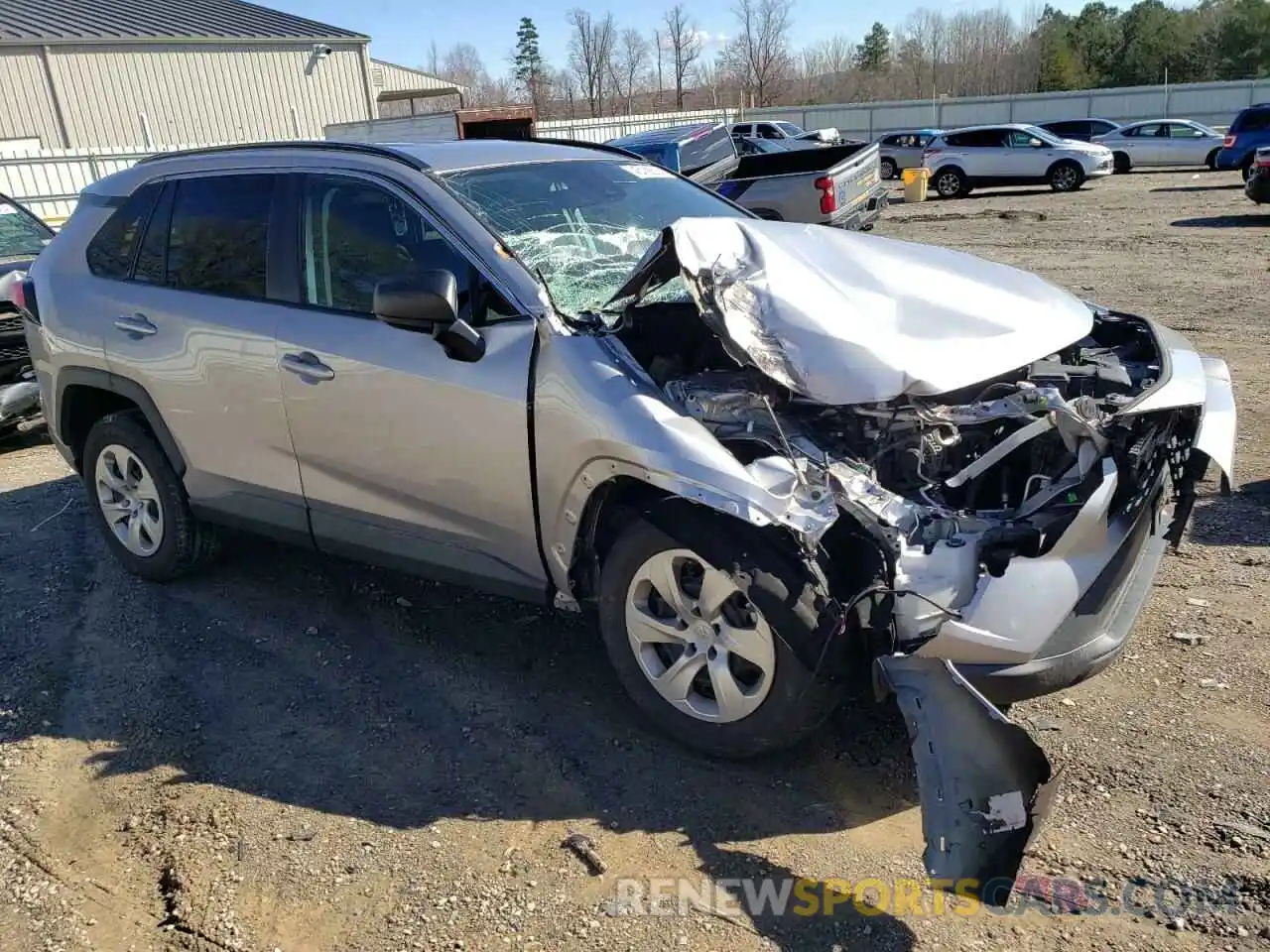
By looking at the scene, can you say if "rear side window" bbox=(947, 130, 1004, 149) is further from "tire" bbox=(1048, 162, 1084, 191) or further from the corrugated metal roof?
the corrugated metal roof

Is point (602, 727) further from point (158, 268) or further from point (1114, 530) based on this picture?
point (158, 268)

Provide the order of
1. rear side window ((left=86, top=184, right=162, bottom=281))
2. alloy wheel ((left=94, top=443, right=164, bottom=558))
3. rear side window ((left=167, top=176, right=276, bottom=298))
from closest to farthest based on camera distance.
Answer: rear side window ((left=167, top=176, right=276, bottom=298))
rear side window ((left=86, top=184, right=162, bottom=281))
alloy wheel ((left=94, top=443, right=164, bottom=558))

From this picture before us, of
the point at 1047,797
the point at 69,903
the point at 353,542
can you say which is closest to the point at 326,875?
the point at 69,903

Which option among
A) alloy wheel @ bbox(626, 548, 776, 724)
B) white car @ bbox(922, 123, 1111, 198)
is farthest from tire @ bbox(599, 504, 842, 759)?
white car @ bbox(922, 123, 1111, 198)

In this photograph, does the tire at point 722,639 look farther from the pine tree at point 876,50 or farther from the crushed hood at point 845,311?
the pine tree at point 876,50

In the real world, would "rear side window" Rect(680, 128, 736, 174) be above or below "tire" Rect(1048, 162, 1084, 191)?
→ above

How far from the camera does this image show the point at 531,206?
3.94 metres

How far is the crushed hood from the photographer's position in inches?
123

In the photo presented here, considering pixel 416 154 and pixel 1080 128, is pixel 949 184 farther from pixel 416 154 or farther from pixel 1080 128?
pixel 416 154

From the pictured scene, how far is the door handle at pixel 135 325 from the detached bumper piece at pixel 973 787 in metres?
3.56

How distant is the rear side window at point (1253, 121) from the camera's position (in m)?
22.7

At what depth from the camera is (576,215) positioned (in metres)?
4.05

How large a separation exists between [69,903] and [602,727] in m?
1.67

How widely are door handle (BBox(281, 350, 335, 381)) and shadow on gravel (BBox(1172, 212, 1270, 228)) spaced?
15707 millimetres
